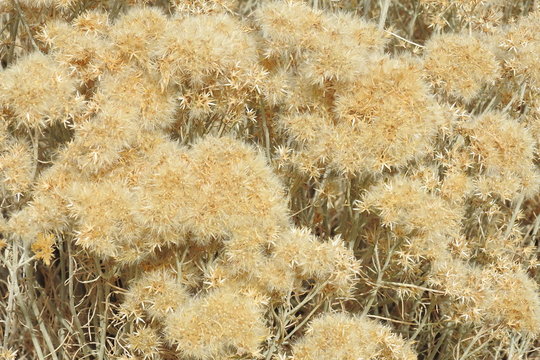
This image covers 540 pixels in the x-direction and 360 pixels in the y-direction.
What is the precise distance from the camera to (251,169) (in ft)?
8.54

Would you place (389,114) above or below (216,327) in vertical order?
above

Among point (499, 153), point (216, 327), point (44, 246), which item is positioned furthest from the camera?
point (499, 153)

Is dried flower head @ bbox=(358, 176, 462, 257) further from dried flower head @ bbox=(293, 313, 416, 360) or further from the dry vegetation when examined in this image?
dried flower head @ bbox=(293, 313, 416, 360)

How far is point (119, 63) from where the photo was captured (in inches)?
110

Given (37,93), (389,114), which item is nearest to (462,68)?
(389,114)

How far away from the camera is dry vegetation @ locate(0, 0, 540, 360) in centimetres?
252

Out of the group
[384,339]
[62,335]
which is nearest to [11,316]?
[62,335]

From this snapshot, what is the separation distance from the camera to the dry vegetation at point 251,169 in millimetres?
2520

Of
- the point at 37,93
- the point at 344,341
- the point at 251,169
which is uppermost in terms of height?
the point at 37,93

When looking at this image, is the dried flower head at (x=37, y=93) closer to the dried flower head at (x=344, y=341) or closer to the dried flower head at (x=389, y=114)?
the dried flower head at (x=389, y=114)

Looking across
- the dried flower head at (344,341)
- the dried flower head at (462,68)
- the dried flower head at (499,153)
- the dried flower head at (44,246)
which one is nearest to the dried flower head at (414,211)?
the dried flower head at (499,153)

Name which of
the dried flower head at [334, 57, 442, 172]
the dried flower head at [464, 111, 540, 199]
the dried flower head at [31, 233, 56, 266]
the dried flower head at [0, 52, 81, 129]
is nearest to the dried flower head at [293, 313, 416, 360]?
the dried flower head at [334, 57, 442, 172]

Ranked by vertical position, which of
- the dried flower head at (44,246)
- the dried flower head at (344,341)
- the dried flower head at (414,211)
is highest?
the dried flower head at (414,211)

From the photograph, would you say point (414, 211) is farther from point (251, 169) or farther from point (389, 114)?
point (251, 169)
